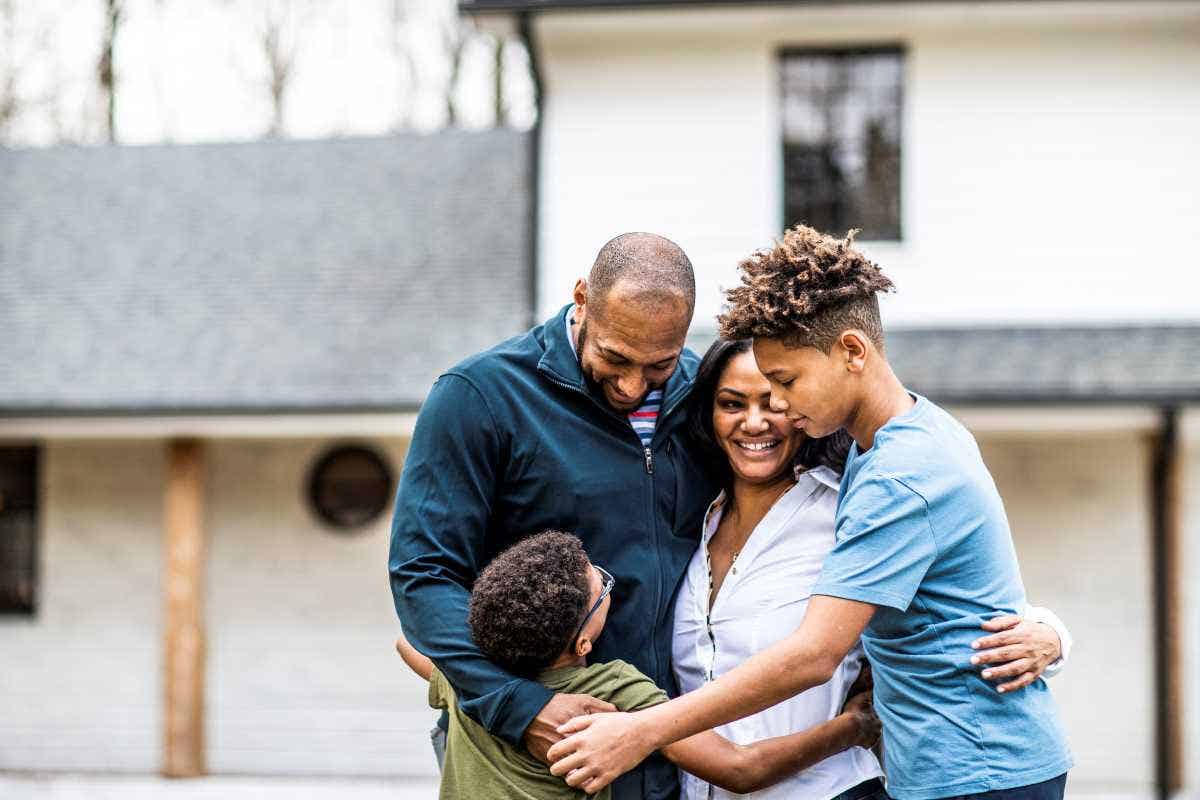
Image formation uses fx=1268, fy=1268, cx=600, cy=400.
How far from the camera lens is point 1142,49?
8.98 metres

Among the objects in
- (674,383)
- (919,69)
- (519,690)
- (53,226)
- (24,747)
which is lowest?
(24,747)

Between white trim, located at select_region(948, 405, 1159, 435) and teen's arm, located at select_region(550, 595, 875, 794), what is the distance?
237 inches

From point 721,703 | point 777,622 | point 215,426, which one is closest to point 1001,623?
point 777,622

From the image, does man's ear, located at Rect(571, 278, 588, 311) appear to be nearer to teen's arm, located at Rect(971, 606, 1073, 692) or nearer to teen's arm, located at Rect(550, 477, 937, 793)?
teen's arm, located at Rect(550, 477, 937, 793)

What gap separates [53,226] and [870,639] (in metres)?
11.3

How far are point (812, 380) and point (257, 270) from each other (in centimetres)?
907

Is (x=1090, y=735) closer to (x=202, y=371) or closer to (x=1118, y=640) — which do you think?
(x=1118, y=640)

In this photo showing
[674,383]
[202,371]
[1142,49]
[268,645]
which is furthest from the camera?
[268,645]

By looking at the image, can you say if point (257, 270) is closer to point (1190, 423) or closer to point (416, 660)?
point (1190, 423)

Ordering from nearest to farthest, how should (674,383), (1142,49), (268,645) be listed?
(674,383), (1142,49), (268,645)

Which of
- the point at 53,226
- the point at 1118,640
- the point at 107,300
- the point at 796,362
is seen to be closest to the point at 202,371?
the point at 107,300

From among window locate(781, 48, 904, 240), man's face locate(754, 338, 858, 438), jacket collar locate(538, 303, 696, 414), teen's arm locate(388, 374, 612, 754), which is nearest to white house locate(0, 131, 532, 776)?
window locate(781, 48, 904, 240)

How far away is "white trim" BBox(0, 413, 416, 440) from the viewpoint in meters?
9.45

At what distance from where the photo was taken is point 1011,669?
8.70ft
